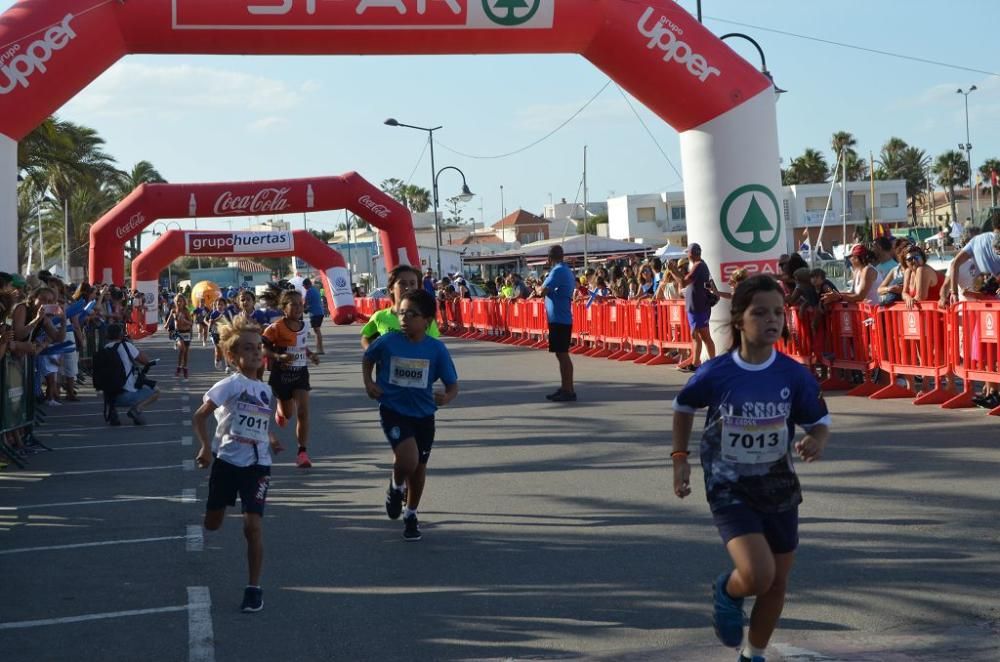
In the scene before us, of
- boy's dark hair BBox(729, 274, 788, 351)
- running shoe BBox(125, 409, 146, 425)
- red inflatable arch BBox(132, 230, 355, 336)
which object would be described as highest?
red inflatable arch BBox(132, 230, 355, 336)

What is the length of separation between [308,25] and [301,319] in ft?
17.1

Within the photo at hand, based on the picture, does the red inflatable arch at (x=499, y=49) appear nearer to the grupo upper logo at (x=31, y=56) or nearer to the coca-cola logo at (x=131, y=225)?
the grupo upper logo at (x=31, y=56)

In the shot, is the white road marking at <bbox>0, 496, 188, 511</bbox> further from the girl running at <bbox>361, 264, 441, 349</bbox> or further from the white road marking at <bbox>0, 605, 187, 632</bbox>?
the white road marking at <bbox>0, 605, 187, 632</bbox>

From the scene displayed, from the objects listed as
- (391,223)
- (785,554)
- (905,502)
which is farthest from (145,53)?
(391,223)

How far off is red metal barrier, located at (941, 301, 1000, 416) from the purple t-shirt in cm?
436

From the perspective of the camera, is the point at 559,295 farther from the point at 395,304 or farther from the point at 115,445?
the point at 395,304

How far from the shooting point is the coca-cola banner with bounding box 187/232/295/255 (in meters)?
47.1

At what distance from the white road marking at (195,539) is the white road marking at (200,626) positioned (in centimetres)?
113

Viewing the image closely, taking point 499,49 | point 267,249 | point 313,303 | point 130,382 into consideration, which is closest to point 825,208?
point 267,249

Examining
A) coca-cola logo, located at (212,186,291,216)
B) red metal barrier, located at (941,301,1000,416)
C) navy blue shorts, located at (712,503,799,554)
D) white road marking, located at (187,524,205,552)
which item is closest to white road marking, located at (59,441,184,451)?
white road marking, located at (187,524,205,552)

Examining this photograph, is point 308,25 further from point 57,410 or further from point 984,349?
point 984,349

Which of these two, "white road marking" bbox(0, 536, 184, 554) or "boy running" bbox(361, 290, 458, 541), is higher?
"boy running" bbox(361, 290, 458, 541)

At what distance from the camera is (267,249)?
161 ft

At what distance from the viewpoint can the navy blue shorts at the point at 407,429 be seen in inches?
323
